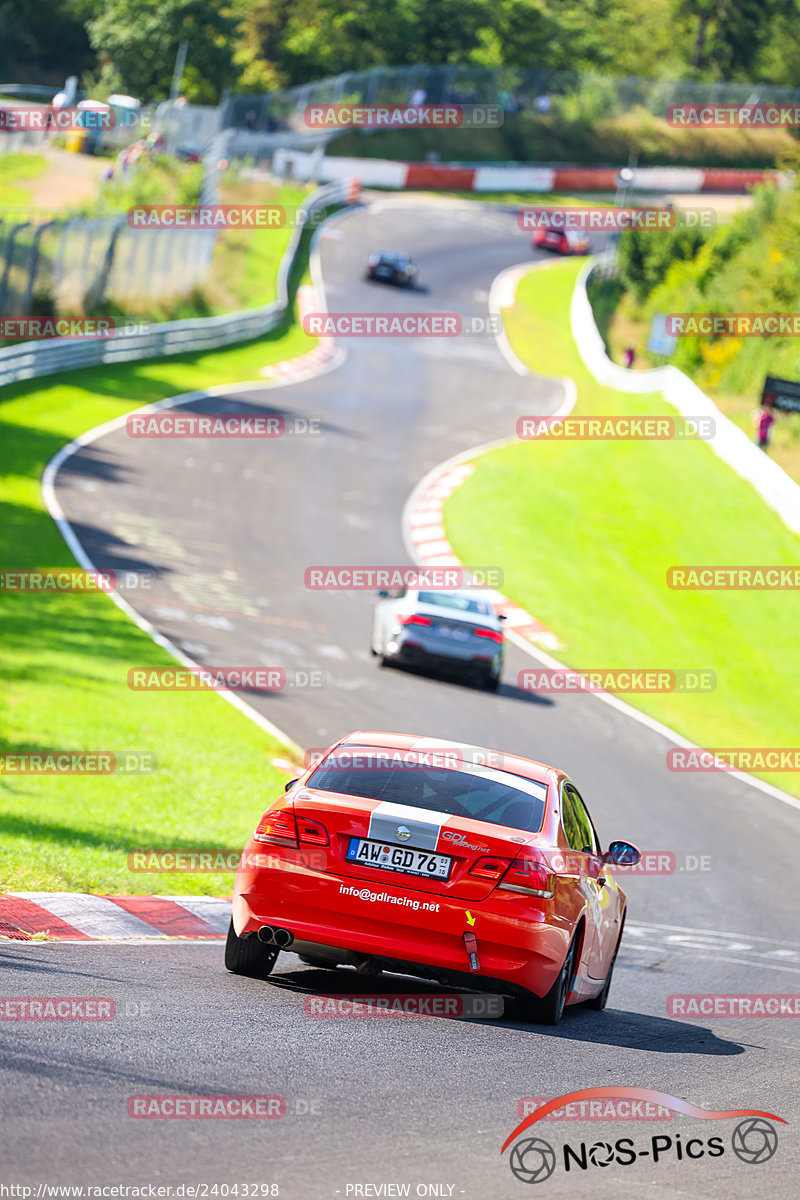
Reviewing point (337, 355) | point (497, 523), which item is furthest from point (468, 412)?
point (497, 523)

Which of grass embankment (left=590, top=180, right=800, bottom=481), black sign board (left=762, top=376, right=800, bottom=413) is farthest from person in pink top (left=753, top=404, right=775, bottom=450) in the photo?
grass embankment (left=590, top=180, right=800, bottom=481)

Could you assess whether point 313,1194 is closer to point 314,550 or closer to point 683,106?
point 314,550

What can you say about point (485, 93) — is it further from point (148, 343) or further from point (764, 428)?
point (764, 428)

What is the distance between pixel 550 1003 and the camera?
799 centimetres

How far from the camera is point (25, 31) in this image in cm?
8719

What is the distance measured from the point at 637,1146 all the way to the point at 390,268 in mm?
51348

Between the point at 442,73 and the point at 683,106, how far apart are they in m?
19.7

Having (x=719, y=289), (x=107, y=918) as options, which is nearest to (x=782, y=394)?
(x=107, y=918)

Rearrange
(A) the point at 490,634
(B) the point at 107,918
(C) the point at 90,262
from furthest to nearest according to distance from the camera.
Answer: (C) the point at 90,262, (A) the point at 490,634, (B) the point at 107,918

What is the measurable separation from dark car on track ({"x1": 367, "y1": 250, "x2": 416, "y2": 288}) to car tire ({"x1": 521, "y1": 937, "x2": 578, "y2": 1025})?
4911cm

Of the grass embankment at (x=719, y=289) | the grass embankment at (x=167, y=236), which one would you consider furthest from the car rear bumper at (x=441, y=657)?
the grass embankment at (x=719, y=289)

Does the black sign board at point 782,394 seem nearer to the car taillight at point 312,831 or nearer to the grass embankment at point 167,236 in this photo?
the grass embankment at point 167,236

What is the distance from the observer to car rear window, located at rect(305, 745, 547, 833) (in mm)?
8055

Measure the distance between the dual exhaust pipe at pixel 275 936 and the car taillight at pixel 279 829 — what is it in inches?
16.5
